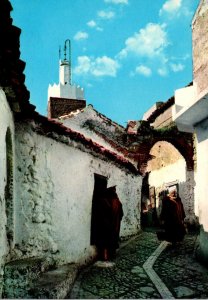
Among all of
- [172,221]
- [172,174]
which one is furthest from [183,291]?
[172,174]

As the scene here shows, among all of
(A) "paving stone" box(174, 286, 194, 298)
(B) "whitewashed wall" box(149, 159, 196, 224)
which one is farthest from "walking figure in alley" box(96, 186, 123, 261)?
(B) "whitewashed wall" box(149, 159, 196, 224)

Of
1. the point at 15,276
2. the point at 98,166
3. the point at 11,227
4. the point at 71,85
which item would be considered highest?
the point at 71,85

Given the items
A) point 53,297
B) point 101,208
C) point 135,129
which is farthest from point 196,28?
point 135,129

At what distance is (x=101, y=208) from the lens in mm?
8656

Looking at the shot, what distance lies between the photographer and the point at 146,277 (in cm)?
676

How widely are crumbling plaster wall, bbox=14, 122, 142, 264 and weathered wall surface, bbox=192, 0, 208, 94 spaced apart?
2.97 m

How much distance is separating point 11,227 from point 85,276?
2.11m

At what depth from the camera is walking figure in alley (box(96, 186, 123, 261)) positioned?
8570 millimetres

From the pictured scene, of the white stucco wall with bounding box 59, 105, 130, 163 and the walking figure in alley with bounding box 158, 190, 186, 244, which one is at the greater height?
the white stucco wall with bounding box 59, 105, 130, 163

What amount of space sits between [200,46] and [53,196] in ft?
14.6

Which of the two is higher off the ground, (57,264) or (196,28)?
(196,28)

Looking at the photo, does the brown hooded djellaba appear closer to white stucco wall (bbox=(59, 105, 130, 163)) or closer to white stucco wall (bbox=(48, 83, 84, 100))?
white stucco wall (bbox=(59, 105, 130, 163))

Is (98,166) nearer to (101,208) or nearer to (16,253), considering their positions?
(101,208)

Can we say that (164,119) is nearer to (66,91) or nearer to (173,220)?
(173,220)
